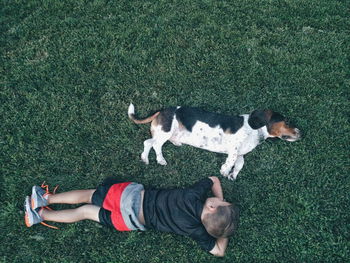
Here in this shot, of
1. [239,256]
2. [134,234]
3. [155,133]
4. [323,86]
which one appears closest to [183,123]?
[155,133]

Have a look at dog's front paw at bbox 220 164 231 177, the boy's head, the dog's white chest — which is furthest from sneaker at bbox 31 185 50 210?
dog's front paw at bbox 220 164 231 177

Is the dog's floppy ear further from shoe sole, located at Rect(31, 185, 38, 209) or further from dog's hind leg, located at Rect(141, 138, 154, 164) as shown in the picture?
shoe sole, located at Rect(31, 185, 38, 209)

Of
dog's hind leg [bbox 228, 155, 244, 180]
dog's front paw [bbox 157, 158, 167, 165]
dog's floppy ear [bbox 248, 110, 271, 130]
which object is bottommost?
dog's hind leg [bbox 228, 155, 244, 180]

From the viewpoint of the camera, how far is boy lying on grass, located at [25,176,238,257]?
13.8ft

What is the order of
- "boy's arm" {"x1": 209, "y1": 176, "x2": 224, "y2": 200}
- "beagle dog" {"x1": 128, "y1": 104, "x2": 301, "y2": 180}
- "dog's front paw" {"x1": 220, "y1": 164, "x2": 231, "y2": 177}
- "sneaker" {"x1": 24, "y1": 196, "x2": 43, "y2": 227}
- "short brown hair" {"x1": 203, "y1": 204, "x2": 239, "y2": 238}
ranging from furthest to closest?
"dog's front paw" {"x1": 220, "y1": 164, "x2": 231, "y2": 177} → "beagle dog" {"x1": 128, "y1": 104, "x2": 301, "y2": 180} → "boy's arm" {"x1": 209, "y1": 176, "x2": 224, "y2": 200} → "sneaker" {"x1": 24, "y1": 196, "x2": 43, "y2": 227} → "short brown hair" {"x1": 203, "y1": 204, "x2": 239, "y2": 238}

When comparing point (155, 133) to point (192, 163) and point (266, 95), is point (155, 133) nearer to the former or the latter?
point (192, 163)

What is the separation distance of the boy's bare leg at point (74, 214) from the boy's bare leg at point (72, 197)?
130 mm

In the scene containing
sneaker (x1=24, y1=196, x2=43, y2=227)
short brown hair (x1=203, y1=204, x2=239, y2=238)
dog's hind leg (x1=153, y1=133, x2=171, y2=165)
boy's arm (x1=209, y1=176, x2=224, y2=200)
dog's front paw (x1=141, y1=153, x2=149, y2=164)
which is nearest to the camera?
short brown hair (x1=203, y1=204, x2=239, y2=238)

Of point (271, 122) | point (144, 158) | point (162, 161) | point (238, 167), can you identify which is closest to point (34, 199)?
point (144, 158)

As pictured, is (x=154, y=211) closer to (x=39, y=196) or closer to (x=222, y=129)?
(x=222, y=129)

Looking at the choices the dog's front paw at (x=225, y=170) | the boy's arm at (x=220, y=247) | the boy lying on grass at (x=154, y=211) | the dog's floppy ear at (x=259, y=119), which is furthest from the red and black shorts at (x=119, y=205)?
the dog's floppy ear at (x=259, y=119)

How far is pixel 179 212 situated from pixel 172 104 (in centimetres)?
225

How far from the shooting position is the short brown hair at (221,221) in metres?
4.07

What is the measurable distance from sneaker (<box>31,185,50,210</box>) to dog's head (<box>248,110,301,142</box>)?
3397 millimetres
